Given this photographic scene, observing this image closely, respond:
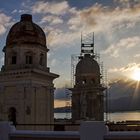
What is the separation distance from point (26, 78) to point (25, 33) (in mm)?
5001

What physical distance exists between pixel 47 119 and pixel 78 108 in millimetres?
16704

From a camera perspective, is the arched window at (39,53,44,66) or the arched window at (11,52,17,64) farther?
the arched window at (39,53,44,66)

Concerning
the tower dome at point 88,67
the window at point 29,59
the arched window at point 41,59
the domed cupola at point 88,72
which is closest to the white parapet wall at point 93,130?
the window at point 29,59

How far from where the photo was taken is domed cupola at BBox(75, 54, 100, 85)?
180ft

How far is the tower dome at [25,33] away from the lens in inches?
1516

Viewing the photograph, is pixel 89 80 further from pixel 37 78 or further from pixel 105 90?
pixel 37 78

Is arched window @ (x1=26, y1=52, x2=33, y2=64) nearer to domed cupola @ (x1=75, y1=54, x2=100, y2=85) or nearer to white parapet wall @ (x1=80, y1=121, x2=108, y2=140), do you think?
domed cupola @ (x1=75, y1=54, x2=100, y2=85)

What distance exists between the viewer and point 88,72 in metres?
55.0

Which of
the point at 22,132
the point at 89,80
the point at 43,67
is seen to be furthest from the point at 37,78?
the point at 22,132

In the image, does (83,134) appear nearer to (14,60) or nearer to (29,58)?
(29,58)

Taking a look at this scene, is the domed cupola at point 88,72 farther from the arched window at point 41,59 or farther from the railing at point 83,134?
the railing at point 83,134

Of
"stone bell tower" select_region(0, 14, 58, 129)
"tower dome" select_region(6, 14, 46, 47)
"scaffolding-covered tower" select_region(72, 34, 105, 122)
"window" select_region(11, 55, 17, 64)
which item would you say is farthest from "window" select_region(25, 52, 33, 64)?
"scaffolding-covered tower" select_region(72, 34, 105, 122)

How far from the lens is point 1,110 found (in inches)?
1531

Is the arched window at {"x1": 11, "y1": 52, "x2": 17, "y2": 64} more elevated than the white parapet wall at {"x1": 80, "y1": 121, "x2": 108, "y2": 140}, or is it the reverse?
the arched window at {"x1": 11, "y1": 52, "x2": 17, "y2": 64}
